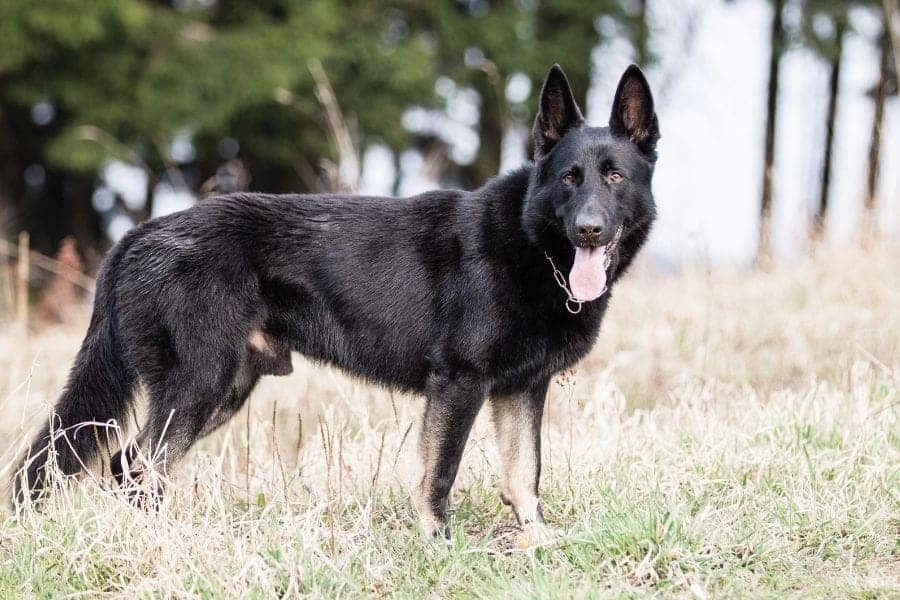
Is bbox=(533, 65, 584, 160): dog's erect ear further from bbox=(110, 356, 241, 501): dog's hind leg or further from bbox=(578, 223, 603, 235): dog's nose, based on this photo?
bbox=(110, 356, 241, 501): dog's hind leg

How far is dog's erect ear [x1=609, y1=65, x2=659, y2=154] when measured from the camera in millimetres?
3570

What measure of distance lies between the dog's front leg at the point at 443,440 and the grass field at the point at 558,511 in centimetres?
10

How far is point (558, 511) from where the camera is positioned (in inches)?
148

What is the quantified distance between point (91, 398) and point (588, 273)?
1.99 metres

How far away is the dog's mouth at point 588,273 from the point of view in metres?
3.40

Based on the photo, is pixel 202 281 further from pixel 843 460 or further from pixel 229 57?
pixel 229 57

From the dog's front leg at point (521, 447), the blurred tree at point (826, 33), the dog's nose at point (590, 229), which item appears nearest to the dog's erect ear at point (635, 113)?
the dog's nose at point (590, 229)

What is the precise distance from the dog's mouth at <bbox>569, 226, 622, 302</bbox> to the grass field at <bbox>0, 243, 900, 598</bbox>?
0.75 m

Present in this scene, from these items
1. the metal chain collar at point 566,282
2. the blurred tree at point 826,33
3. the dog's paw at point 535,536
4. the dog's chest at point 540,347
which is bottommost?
the dog's paw at point 535,536

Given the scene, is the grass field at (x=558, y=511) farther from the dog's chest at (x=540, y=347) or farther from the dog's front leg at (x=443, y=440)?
the dog's chest at (x=540, y=347)

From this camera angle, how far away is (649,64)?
14891 mm

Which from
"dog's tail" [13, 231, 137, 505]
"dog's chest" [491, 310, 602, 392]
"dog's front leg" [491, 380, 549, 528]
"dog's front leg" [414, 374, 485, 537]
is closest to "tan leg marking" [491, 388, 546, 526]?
"dog's front leg" [491, 380, 549, 528]

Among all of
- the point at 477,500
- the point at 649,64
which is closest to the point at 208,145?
the point at 649,64

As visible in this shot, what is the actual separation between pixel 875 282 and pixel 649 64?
9179mm
